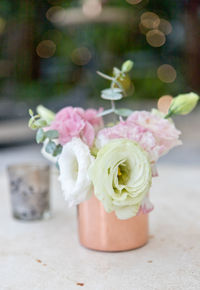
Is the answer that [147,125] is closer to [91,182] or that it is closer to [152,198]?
[91,182]

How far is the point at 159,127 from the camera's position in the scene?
528mm

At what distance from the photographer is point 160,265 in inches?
19.5

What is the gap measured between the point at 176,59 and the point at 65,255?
17.5 ft

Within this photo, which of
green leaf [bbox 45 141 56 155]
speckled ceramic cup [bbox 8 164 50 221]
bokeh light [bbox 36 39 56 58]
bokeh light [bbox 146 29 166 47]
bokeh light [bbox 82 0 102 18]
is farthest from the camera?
bokeh light [bbox 36 39 56 58]

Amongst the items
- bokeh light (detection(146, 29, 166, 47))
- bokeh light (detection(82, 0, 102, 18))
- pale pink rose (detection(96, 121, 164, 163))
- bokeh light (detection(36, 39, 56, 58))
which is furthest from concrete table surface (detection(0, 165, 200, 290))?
bokeh light (detection(36, 39, 56, 58))

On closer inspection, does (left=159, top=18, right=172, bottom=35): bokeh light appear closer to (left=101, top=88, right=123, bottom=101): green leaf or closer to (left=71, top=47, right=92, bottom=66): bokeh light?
(left=71, top=47, right=92, bottom=66): bokeh light

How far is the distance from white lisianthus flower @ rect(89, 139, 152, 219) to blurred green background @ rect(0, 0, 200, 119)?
4.72m

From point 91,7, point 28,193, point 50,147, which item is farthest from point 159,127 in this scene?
point 91,7

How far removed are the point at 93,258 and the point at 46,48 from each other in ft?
19.2

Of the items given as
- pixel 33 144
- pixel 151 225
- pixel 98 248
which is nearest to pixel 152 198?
pixel 151 225

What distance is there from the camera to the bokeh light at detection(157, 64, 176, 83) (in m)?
5.55

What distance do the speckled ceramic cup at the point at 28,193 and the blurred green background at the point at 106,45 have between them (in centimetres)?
448

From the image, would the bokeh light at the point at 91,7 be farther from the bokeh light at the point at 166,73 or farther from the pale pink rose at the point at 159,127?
the pale pink rose at the point at 159,127

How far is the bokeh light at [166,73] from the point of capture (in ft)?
18.2
